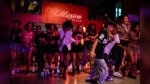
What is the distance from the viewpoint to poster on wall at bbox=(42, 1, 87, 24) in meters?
11.5

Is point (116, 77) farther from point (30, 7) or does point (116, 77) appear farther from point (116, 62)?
point (30, 7)

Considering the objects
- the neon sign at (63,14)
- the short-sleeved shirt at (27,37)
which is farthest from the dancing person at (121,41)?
the neon sign at (63,14)

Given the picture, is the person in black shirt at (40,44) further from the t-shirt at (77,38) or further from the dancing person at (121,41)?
the dancing person at (121,41)

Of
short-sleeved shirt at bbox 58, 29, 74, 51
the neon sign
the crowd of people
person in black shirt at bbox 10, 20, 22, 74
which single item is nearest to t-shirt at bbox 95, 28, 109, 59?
the crowd of people

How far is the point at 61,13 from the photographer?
12.0 m

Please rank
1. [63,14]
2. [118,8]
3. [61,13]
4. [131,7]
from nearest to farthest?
1. [61,13]
2. [63,14]
3. [131,7]
4. [118,8]

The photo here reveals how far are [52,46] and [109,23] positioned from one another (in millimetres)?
2400

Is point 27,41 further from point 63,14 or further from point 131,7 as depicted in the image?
point 131,7

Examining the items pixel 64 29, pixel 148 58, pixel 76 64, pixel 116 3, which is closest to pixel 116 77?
A: pixel 76 64

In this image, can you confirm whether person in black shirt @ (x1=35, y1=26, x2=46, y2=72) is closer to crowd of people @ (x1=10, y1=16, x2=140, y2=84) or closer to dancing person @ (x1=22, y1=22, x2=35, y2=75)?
crowd of people @ (x1=10, y1=16, x2=140, y2=84)

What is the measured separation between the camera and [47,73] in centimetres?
737

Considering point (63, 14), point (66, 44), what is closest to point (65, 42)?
point (66, 44)

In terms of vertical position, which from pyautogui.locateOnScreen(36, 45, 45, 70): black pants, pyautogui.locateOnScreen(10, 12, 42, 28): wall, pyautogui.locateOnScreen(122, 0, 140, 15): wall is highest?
pyautogui.locateOnScreen(122, 0, 140, 15): wall

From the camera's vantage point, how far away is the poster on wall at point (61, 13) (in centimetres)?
1150
